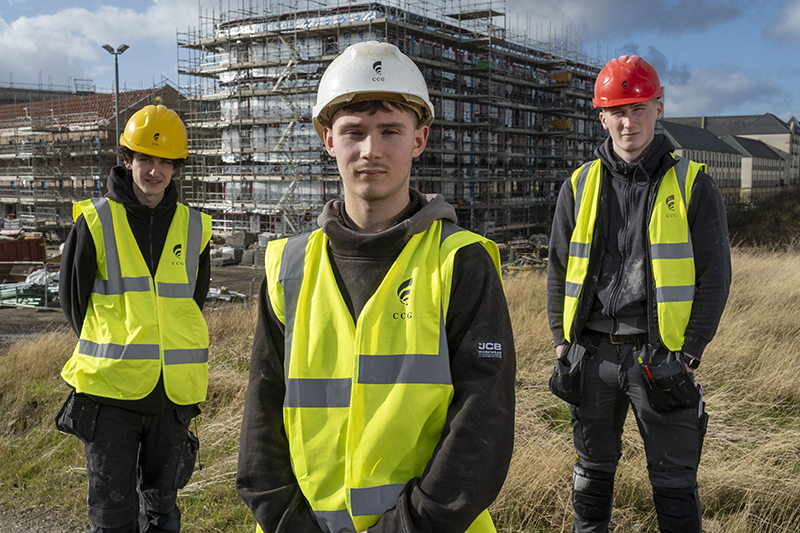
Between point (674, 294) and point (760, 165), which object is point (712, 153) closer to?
point (760, 165)

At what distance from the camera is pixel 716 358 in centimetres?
526

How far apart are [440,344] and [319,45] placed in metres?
34.2

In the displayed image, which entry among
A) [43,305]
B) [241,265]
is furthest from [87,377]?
[241,265]

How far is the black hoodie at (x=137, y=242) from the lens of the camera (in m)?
3.06

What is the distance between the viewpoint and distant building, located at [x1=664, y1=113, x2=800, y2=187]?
9444cm

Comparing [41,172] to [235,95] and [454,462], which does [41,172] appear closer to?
[235,95]

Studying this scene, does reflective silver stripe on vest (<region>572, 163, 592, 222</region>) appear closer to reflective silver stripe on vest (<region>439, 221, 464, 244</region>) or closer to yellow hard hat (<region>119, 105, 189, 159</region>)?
reflective silver stripe on vest (<region>439, 221, 464, 244</region>)

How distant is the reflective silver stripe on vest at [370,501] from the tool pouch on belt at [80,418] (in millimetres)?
1757

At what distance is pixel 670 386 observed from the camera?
2.77 meters

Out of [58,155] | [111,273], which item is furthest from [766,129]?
[111,273]

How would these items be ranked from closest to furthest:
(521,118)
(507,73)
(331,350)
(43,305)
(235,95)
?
(331,350)
(43,305)
(235,95)
(507,73)
(521,118)

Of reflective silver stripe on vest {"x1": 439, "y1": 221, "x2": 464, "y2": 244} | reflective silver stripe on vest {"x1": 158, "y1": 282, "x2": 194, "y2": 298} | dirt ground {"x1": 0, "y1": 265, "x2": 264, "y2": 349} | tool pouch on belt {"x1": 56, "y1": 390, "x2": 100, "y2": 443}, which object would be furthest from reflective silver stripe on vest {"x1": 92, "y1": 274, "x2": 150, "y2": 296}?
dirt ground {"x1": 0, "y1": 265, "x2": 264, "y2": 349}

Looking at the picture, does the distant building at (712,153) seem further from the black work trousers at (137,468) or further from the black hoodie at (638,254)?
the black work trousers at (137,468)

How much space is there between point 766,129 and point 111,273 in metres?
111
